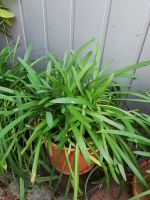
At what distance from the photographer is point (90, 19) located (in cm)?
114

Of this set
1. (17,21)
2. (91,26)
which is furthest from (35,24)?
(91,26)

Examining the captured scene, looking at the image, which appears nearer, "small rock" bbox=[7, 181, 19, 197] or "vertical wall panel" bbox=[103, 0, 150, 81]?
"vertical wall panel" bbox=[103, 0, 150, 81]

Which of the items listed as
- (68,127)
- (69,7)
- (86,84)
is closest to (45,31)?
(69,7)

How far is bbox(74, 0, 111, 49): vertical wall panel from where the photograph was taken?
1.08 m

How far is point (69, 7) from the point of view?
116 centimetres

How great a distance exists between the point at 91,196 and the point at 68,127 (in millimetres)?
528

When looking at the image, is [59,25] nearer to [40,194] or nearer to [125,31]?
[125,31]

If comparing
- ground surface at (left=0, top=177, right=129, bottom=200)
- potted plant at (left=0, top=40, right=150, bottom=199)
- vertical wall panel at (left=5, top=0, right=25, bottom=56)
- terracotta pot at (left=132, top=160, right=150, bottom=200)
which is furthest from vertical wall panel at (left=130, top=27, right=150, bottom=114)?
vertical wall panel at (left=5, top=0, right=25, bottom=56)

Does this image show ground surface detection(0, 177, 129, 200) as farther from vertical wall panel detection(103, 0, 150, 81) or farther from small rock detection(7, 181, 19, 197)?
vertical wall panel detection(103, 0, 150, 81)

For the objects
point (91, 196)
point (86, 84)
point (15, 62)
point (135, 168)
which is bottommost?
point (91, 196)

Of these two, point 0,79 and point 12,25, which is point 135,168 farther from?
point 12,25

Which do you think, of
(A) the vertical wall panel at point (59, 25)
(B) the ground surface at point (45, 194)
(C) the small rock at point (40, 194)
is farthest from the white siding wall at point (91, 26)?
(C) the small rock at point (40, 194)

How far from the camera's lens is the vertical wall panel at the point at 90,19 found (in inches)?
42.4

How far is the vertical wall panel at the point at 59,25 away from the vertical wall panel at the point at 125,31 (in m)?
0.23
